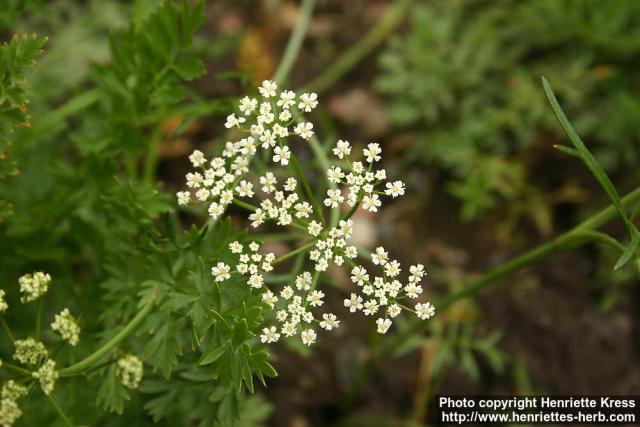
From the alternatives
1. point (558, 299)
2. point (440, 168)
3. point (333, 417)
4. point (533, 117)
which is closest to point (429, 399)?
point (333, 417)

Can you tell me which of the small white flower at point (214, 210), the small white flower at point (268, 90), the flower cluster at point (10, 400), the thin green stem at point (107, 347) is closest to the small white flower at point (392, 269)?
the small white flower at point (214, 210)

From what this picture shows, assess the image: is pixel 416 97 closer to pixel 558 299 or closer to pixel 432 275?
pixel 432 275

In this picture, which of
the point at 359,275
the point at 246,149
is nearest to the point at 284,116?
the point at 246,149

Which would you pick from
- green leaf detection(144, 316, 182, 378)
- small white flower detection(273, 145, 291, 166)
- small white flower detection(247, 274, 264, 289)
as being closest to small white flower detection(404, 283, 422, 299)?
small white flower detection(247, 274, 264, 289)

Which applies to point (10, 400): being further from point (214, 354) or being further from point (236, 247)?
point (236, 247)

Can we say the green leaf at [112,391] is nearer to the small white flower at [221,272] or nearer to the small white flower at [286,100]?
the small white flower at [221,272]

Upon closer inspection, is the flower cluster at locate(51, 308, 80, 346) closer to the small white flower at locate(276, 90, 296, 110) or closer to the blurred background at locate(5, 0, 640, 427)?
the small white flower at locate(276, 90, 296, 110)
